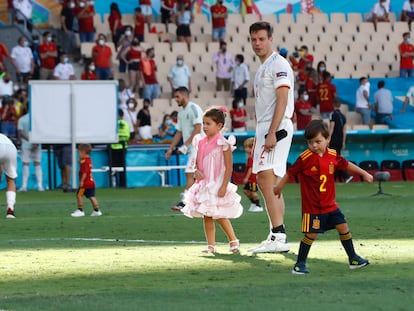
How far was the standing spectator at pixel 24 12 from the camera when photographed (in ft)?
119

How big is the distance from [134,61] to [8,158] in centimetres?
1801

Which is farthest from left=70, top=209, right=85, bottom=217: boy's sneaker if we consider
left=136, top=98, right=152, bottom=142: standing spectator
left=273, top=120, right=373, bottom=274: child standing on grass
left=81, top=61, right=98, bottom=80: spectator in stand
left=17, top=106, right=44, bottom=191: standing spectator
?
left=81, top=61, right=98, bottom=80: spectator in stand

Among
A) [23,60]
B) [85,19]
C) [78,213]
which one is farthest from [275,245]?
[85,19]

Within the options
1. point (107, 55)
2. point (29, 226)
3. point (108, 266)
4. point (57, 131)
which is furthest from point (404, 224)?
point (107, 55)

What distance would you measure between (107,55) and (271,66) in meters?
23.2

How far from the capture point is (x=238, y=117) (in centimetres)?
3319

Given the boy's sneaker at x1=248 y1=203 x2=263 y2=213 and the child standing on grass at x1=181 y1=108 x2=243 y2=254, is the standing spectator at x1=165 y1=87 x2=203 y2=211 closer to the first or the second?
the boy's sneaker at x1=248 y1=203 x2=263 y2=213

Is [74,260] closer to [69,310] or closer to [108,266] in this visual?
[108,266]

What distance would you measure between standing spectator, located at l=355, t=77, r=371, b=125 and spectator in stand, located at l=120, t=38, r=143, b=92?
21.4ft

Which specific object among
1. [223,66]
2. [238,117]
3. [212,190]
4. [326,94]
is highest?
[223,66]

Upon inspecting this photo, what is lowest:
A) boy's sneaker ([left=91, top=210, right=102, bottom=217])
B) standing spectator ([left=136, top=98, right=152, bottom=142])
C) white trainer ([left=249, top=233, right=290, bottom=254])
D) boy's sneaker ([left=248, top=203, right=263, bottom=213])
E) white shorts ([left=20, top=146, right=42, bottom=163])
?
white shorts ([left=20, top=146, right=42, bottom=163])

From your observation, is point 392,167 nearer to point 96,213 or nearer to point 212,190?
point 96,213

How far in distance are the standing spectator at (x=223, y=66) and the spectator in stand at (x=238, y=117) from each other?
3123 millimetres

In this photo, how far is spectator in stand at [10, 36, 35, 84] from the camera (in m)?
34.3
